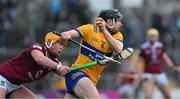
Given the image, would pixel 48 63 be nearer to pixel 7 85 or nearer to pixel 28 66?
pixel 28 66

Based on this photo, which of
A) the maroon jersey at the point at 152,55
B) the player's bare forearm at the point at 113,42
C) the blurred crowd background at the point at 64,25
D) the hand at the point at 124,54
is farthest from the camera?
the blurred crowd background at the point at 64,25

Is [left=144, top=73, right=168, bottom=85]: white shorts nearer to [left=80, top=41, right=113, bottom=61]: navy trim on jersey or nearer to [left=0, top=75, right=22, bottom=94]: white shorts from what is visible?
[left=80, top=41, right=113, bottom=61]: navy trim on jersey

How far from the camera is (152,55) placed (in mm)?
18953

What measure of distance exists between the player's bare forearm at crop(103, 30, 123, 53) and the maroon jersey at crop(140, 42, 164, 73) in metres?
6.07

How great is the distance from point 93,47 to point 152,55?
6103 millimetres

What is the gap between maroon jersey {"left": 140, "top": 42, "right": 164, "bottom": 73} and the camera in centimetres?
1888

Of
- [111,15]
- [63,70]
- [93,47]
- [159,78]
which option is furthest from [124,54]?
[159,78]

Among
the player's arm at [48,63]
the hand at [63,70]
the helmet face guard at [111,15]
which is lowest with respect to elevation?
the hand at [63,70]

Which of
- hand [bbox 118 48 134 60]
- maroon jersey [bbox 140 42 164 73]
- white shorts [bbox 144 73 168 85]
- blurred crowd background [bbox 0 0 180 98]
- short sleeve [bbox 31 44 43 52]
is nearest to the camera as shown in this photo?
short sleeve [bbox 31 44 43 52]

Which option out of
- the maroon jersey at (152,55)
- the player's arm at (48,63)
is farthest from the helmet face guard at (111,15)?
the maroon jersey at (152,55)

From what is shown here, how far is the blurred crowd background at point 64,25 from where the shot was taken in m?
22.7

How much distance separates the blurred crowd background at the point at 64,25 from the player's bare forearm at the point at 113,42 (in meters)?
9.36

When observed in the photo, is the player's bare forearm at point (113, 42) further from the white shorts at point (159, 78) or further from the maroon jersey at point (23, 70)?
the white shorts at point (159, 78)

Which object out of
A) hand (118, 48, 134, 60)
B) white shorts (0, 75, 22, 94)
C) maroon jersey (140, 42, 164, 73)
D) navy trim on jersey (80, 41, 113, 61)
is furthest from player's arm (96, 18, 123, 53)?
maroon jersey (140, 42, 164, 73)
